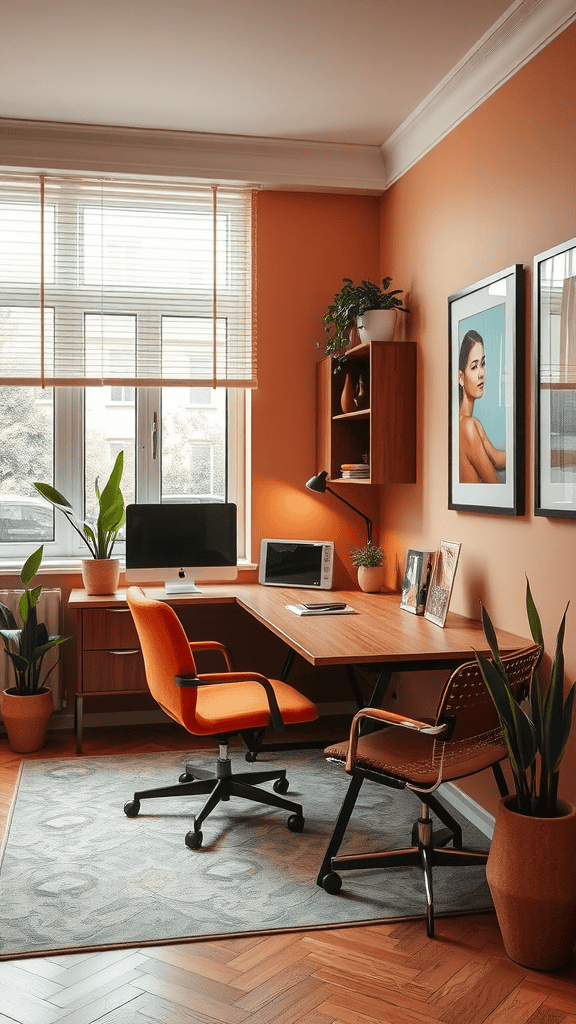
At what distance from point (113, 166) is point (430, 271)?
1615 mm

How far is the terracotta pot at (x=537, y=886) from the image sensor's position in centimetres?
A: 226

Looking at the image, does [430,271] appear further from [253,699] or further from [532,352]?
[253,699]

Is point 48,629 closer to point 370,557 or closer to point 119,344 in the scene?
point 119,344

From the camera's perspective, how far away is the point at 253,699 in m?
3.31

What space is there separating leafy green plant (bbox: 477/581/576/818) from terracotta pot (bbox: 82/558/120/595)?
228 centimetres

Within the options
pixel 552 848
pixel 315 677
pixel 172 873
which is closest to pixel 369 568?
pixel 315 677

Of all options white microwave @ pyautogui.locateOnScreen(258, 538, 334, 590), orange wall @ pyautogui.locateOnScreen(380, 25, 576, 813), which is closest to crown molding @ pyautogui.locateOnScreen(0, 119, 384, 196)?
orange wall @ pyautogui.locateOnScreen(380, 25, 576, 813)

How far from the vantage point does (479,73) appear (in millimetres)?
3328

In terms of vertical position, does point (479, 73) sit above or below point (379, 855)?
above

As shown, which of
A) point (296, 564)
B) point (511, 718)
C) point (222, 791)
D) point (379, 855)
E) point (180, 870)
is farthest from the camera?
point (296, 564)

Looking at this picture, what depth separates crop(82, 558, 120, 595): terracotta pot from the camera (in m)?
4.18

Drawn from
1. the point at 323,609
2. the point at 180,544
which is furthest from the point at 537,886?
the point at 180,544

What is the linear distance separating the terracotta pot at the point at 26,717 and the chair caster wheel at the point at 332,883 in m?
1.87

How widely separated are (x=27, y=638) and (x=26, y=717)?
1.19ft
